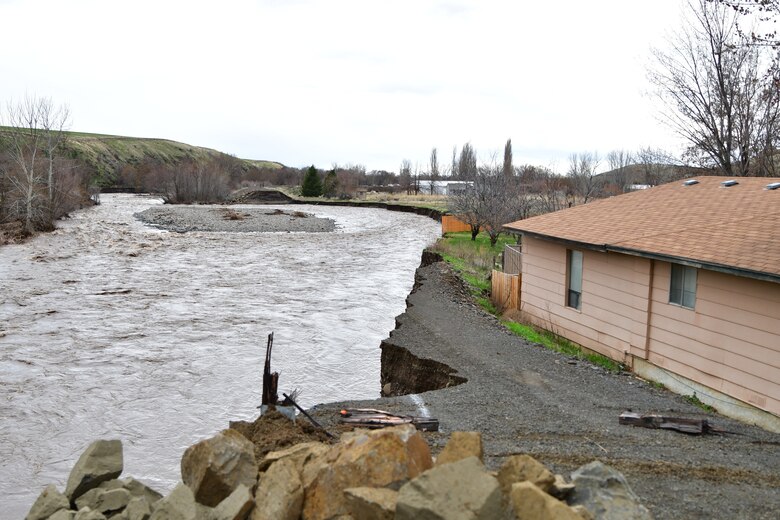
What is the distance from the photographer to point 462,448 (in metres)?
5.57

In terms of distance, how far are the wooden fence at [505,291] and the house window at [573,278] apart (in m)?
2.90

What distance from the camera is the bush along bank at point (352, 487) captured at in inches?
185

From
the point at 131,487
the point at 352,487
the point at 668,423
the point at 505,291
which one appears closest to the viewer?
the point at 352,487

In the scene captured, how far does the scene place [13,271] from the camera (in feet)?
91.5

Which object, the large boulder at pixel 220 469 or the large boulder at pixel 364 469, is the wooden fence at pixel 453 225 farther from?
the large boulder at pixel 364 469

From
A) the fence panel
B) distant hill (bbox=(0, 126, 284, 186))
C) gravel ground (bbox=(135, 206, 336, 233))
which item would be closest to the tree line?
gravel ground (bbox=(135, 206, 336, 233))

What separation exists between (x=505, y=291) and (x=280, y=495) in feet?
50.7

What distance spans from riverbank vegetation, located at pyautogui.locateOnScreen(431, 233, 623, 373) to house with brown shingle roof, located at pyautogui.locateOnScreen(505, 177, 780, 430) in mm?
305

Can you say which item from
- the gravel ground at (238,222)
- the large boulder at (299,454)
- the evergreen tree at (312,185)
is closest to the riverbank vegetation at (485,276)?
the large boulder at (299,454)

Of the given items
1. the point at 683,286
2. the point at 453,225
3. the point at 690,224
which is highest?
the point at 690,224

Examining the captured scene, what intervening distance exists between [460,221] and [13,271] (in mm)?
26185

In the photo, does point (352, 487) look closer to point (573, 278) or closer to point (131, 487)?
point (131, 487)

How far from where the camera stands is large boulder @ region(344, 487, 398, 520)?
4.96m

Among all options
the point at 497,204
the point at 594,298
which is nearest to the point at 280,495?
the point at 594,298
